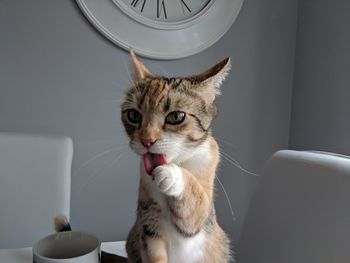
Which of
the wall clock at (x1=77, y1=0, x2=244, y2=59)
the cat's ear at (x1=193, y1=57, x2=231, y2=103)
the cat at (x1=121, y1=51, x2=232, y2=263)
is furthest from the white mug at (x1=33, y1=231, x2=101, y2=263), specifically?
the wall clock at (x1=77, y1=0, x2=244, y2=59)

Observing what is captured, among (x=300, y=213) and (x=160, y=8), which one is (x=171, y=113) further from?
(x=160, y=8)

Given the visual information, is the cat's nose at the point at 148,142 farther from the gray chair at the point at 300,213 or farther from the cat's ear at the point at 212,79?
the gray chair at the point at 300,213

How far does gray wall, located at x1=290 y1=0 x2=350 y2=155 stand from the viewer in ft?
4.00

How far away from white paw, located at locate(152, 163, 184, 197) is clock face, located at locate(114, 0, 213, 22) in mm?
831

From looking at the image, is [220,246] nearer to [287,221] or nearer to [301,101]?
[287,221]

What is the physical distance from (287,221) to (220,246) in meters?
0.20

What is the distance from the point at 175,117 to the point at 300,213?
42cm

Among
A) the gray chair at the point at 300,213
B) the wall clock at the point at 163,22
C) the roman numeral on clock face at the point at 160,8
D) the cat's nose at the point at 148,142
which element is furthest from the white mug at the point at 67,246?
the roman numeral on clock face at the point at 160,8

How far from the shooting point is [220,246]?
2.34ft

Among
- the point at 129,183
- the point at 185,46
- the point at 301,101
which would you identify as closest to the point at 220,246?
the point at 129,183

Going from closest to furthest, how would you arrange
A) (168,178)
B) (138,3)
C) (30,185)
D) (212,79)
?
1. (168,178)
2. (212,79)
3. (30,185)
4. (138,3)

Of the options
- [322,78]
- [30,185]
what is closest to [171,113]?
[30,185]

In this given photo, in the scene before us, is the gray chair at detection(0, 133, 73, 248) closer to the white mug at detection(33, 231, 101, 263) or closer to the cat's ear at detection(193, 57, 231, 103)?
the white mug at detection(33, 231, 101, 263)

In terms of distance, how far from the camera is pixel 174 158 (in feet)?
1.82
